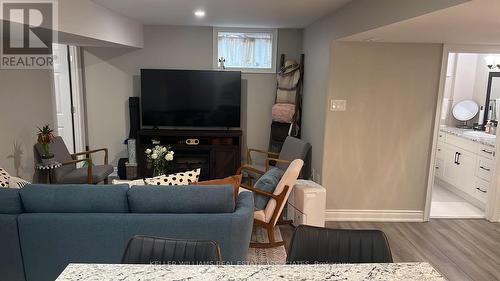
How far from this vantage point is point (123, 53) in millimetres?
5738

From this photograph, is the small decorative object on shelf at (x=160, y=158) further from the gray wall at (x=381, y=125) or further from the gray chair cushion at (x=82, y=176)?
the gray wall at (x=381, y=125)

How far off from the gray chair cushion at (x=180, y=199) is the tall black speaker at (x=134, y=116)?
133 inches

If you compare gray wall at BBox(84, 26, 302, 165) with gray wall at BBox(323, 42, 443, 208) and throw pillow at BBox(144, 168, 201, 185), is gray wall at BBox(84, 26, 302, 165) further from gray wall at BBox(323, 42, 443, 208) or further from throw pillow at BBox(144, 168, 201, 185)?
throw pillow at BBox(144, 168, 201, 185)

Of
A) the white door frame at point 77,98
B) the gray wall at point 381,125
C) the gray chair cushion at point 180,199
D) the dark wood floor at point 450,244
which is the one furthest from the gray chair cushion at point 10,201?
the white door frame at point 77,98

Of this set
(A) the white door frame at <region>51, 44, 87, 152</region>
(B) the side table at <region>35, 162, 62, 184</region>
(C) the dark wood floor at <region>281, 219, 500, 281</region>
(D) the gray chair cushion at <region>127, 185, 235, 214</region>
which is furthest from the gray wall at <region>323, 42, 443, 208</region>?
(A) the white door frame at <region>51, 44, 87, 152</region>

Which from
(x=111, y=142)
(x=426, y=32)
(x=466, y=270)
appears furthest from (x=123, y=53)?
(x=466, y=270)

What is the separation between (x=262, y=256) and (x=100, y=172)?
8.26ft

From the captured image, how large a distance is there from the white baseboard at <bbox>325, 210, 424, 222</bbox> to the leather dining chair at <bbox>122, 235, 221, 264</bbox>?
295 centimetres

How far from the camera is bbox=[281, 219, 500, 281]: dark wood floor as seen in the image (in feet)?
10.6

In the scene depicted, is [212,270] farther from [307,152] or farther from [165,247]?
[307,152]

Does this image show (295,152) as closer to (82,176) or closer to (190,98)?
(190,98)

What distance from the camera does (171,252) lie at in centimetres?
162

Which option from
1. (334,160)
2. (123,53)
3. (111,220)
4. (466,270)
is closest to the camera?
(111,220)

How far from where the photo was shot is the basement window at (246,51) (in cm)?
580
